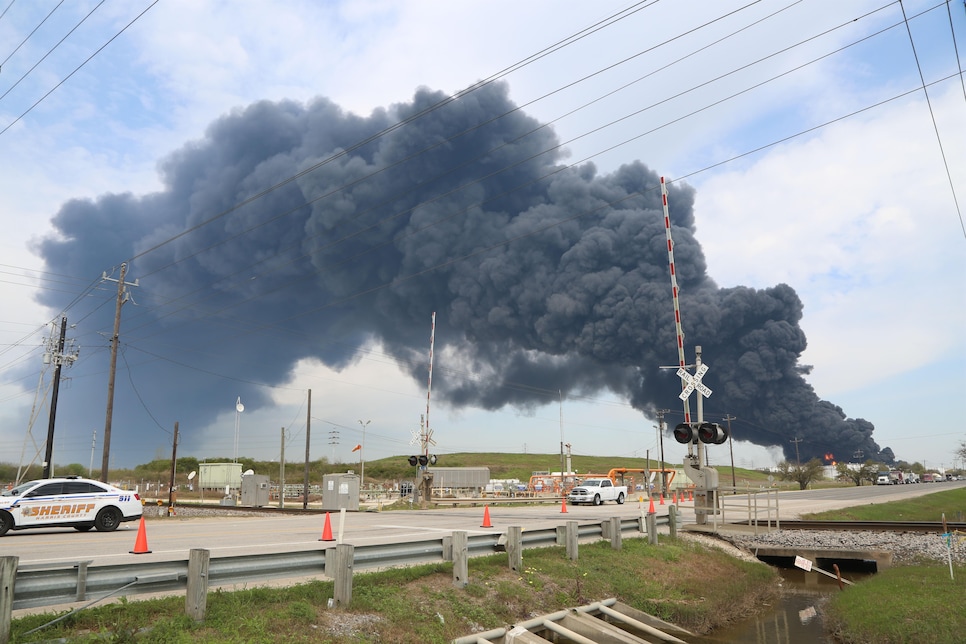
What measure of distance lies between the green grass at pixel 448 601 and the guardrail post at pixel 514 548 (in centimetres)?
17

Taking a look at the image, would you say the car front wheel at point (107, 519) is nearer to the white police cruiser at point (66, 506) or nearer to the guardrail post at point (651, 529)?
the white police cruiser at point (66, 506)

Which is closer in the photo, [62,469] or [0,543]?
[0,543]

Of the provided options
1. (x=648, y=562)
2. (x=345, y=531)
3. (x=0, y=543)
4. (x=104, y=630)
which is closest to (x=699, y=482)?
(x=648, y=562)

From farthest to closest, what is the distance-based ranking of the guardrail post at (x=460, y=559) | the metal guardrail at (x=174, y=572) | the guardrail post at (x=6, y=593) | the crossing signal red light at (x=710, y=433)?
the crossing signal red light at (x=710, y=433)
the guardrail post at (x=460, y=559)
the metal guardrail at (x=174, y=572)
the guardrail post at (x=6, y=593)

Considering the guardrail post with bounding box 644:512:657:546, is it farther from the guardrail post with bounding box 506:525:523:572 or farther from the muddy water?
the guardrail post with bounding box 506:525:523:572

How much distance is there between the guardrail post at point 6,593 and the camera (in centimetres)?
668

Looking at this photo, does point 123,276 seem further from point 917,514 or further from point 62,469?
point 62,469

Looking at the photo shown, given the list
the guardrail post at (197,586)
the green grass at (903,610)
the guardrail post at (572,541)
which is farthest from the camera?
the guardrail post at (572,541)

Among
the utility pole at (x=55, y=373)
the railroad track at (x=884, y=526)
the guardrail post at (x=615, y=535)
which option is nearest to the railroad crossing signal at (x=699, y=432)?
the guardrail post at (x=615, y=535)

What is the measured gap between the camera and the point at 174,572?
8094 millimetres

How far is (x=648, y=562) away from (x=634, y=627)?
3560 millimetres

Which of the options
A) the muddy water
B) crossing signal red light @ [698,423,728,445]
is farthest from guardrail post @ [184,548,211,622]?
crossing signal red light @ [698,423,728,445]

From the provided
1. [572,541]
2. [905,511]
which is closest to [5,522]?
[572,541]

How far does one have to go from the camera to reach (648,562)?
1545cm
